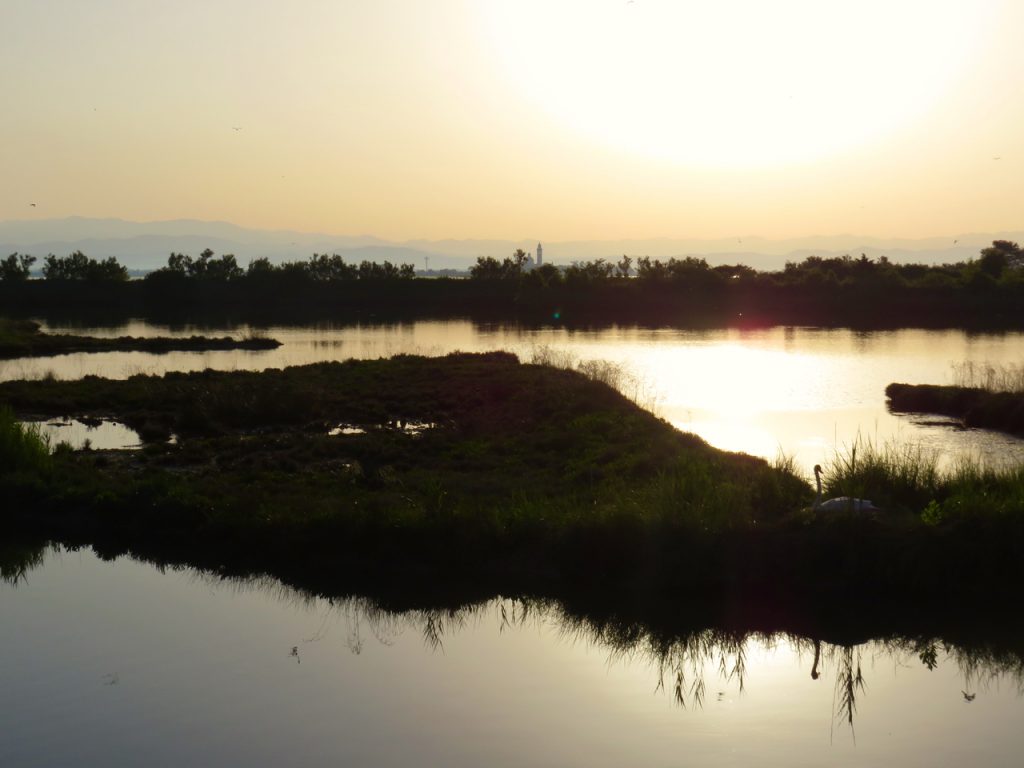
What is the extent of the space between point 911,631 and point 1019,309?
77.8 meters

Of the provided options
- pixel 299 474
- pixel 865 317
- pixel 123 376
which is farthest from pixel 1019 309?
pixel 299 474

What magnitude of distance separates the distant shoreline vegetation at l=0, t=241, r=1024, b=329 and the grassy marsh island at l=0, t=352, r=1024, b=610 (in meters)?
58.5

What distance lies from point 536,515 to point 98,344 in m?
45.5

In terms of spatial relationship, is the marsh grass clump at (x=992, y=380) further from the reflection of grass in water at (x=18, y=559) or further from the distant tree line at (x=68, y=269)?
the distant tree line at (x=68, y=269)

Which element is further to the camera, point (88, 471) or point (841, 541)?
point (88, 471)

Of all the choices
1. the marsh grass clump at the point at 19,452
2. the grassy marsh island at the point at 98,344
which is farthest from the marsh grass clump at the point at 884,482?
the grassy marsh island at the point at 98,344

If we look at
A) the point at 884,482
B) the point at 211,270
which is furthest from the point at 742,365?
the point at 211,270

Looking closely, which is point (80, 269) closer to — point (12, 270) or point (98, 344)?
point (12, 270)

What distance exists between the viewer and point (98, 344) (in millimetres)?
53562

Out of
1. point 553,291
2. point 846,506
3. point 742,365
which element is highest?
point 553,291

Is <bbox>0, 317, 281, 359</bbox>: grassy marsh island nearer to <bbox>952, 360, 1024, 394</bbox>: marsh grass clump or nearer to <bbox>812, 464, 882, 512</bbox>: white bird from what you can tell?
<bbox>952, 360, 1024, 394</bbox>: marsh grass clump

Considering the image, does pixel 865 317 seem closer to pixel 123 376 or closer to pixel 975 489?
pixel 123 376

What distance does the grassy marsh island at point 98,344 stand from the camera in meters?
49.9

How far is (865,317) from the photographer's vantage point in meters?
81.1
